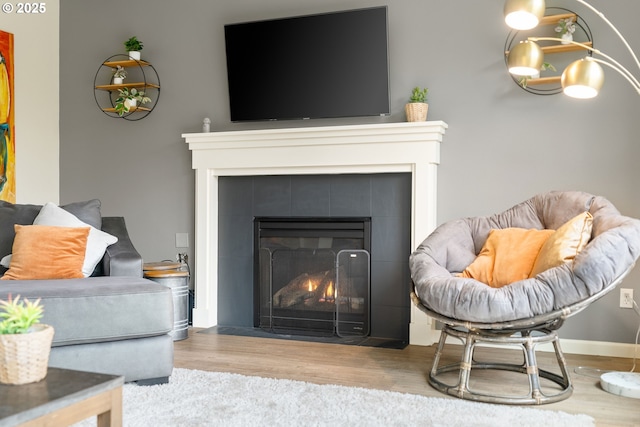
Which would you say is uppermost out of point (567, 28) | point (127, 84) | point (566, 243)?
point (567, 28)

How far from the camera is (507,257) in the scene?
10.8 ft

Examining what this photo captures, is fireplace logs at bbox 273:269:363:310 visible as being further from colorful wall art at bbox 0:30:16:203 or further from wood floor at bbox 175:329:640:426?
colorful wall art at bbox 0:30:16:203

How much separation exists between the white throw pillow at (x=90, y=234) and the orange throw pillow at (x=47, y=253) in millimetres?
44

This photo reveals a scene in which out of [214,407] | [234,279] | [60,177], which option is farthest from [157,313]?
[60,177]

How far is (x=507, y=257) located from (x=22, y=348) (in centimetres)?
230

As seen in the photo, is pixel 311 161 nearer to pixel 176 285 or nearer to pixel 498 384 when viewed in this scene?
pixel 176 285

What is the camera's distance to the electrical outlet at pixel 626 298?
12.3 feet

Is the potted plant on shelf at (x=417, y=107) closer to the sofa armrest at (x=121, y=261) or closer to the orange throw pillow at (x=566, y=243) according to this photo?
the orange throw pillow at (x=566, y=243)

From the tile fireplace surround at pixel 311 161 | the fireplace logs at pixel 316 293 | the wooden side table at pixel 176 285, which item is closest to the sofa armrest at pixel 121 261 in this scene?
the wooden side table at pixel 176 285

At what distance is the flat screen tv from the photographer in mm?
4238

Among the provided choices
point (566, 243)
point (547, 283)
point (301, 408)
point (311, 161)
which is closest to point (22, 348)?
point (301, 408)

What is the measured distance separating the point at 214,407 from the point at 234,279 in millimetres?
1997

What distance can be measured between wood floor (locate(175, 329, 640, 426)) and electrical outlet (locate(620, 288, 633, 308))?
12.1 inches

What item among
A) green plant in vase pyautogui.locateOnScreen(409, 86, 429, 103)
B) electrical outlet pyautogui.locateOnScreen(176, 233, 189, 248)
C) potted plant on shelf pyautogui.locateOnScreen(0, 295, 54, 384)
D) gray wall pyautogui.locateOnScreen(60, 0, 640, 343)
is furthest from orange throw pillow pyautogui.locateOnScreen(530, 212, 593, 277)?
electrical outlet pyautogui.locateOnScreen(176, 233, 189, 248)
